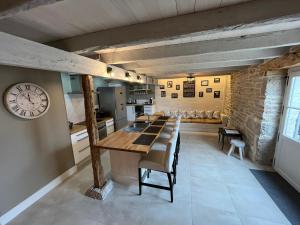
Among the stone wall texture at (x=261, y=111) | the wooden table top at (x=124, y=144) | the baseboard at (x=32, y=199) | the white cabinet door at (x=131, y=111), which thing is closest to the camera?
the baseboard at (x=32, y=199)

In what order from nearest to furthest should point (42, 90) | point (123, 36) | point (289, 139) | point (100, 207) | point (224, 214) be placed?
point (123, 36), point (224, 214), point (100, 207), point (42, 90), point (289, 139)

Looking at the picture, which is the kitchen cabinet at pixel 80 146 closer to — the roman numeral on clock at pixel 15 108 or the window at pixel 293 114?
the roman numeral on clock at pixel 15 108

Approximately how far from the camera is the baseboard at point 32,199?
6.10 feet

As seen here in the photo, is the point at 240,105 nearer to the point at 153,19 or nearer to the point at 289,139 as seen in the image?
the point at 289,139

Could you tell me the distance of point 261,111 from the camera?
9.65ft

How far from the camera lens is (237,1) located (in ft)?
3.55

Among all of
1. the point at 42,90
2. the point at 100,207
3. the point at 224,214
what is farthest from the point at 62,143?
the point at 224,214

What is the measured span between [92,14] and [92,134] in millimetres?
1645

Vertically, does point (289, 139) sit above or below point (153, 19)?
below

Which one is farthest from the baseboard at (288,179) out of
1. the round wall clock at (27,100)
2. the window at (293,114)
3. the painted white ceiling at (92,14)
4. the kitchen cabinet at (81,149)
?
the round wall clock at (27,100)

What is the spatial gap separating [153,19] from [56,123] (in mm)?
2418

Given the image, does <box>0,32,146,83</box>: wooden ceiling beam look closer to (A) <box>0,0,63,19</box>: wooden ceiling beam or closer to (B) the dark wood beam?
(B) the dark wood beam

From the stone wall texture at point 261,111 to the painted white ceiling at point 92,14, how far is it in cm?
250

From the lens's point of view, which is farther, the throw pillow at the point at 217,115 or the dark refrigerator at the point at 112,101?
the throw pillow at the point at 217,115
